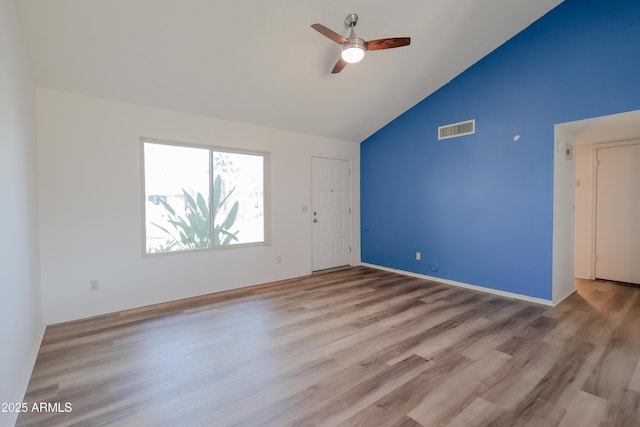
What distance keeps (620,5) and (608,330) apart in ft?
11.1

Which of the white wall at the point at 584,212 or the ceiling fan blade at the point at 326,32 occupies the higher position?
the ceiling fan blade at the point at 326,32

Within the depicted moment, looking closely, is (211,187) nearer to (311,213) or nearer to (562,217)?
(311,213)

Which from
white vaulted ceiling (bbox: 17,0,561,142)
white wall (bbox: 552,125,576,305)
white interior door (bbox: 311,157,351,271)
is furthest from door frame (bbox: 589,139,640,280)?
white interior door (bbox: 311,157,351,271)

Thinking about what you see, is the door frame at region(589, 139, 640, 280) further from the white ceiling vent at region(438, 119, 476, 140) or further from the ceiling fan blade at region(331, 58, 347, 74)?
the ceiling fan blade at region(331, 58, 347, 74)

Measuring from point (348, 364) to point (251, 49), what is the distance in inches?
131

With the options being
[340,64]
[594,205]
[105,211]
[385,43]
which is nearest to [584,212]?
[594,205]

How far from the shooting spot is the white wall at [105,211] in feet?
10.3

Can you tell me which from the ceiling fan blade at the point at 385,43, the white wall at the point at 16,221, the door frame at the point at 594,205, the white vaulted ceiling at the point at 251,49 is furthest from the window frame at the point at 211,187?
the door frame at the point at 594,205

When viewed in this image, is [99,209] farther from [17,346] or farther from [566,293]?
[566,293]

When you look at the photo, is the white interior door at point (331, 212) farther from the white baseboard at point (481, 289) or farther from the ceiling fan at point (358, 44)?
the ceiling fan at point (358, 44)

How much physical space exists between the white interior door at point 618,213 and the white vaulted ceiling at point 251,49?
262 centimetres

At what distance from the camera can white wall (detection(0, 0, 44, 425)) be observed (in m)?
1.74

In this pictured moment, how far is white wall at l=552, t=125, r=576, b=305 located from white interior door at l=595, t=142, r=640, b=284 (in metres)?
1.08

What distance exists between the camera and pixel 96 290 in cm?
339
